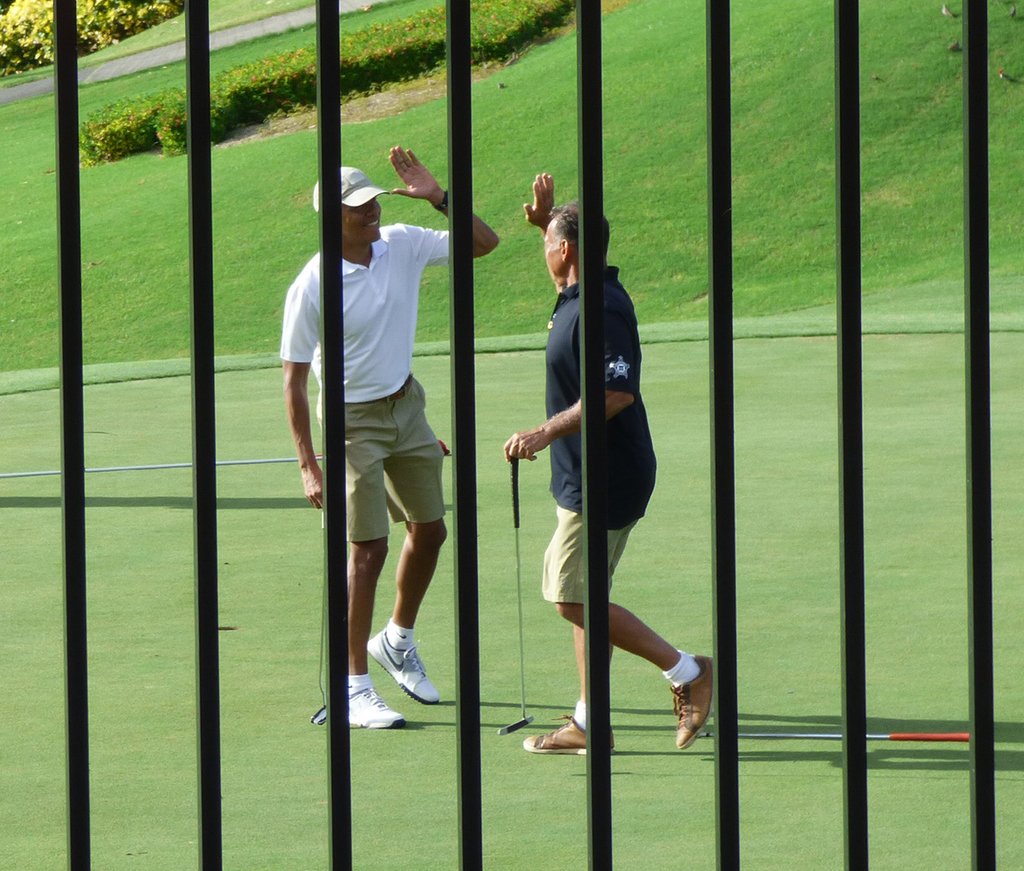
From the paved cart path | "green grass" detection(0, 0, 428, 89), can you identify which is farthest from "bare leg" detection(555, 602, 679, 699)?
the paved cart path

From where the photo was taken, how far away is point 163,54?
127 feet

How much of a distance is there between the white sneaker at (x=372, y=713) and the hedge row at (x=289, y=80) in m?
25.1

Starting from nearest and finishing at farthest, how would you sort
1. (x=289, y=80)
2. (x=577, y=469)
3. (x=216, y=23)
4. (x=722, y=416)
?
(x=722, y=416) → (x=577, y=469) → (x=289, y=80) → (x=216, y=23)

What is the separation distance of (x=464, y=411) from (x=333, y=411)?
0.53 ft

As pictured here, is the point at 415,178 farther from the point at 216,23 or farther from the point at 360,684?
the point at 216,23

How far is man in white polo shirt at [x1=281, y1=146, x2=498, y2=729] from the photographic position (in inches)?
243

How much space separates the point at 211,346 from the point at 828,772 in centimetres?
340

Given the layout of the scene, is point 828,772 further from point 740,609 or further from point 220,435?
point 220,435

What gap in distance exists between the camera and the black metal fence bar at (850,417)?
2.35 meters

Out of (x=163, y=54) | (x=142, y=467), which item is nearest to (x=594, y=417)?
(x=142, y=467)

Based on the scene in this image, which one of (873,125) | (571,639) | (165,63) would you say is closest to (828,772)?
(571,639)

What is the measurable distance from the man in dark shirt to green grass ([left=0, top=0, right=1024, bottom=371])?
13960 millimetres

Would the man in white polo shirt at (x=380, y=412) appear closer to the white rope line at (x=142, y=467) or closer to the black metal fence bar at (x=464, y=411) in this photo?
the black metal fence bar at (x=464, y=411)

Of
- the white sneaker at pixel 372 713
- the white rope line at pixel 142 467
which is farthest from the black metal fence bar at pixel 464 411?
the white rope line at pixel 142 467
